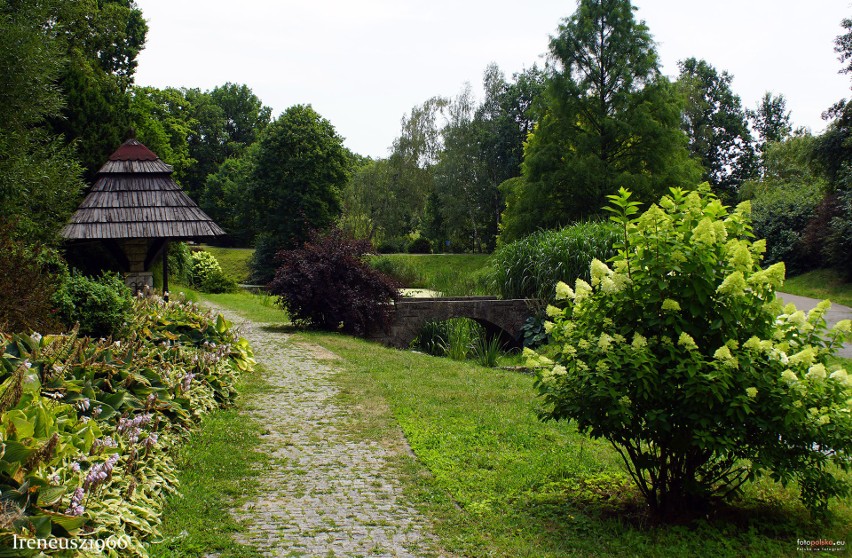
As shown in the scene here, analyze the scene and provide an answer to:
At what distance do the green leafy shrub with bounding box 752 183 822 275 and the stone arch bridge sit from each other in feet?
56.9

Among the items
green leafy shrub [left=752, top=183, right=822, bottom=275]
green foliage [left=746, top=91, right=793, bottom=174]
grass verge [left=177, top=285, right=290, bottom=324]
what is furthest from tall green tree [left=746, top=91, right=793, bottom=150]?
grass verge [left=177, top=285, right=290, bottom=324]

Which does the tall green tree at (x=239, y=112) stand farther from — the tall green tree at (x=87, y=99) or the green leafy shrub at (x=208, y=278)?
the tall green tree at (x=87, y=99)

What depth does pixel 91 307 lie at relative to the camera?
877 centimetres

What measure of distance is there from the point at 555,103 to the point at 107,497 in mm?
28553

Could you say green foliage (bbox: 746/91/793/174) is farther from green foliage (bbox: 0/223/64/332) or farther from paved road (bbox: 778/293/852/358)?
green foliage (bbox: 0/223/64/332)

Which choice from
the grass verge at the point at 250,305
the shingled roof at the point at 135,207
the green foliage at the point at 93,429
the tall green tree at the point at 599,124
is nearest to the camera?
the green foliage at the point at 93,429

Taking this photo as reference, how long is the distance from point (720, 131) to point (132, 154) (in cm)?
5161

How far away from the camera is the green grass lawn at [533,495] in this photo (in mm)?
4773

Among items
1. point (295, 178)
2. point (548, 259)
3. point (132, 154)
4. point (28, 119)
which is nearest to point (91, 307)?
point (28, 119)

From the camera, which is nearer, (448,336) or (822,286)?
(448,336)

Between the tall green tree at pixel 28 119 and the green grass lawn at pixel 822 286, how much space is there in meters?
22.5

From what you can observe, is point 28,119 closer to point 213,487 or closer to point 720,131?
point 213,487

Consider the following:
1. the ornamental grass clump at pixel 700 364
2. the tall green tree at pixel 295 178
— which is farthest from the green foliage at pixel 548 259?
the tall green tree at pixel 295 178

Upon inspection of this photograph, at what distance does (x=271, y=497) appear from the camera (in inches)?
222
